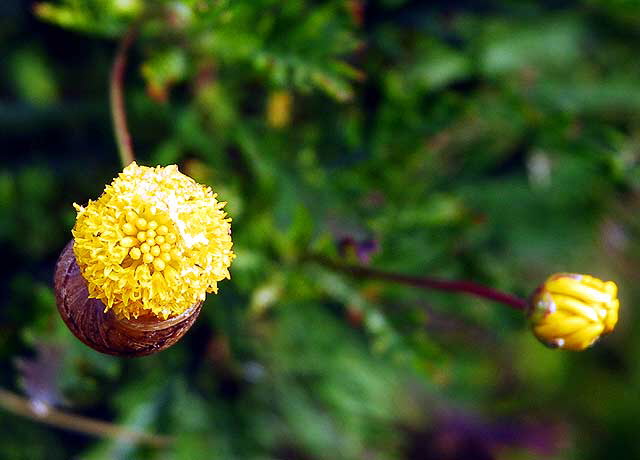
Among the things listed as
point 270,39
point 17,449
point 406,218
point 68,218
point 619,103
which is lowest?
point 17,449

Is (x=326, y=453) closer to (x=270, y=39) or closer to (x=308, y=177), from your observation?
(x=308, y=177)

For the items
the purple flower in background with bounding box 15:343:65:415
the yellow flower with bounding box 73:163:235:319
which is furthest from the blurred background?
the yellow flower with bounding box 73:163:235:319

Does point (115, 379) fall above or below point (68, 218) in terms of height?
below

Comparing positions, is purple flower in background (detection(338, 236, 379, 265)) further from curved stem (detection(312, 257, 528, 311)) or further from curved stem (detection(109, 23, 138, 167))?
curved stem (detection(109, 23, 138, 167))

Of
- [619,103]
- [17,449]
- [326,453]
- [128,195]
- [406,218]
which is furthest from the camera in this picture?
[619,103]

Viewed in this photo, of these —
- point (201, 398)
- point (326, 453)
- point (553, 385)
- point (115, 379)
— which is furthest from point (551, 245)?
point (115, 379)

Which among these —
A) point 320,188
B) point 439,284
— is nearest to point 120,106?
point 320,188

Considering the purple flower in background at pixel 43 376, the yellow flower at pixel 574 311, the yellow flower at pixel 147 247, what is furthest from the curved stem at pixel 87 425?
the yellow flower at pixel 574 311

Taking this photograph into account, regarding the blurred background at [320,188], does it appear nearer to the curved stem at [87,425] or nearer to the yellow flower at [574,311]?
the curved stem at [87,425]

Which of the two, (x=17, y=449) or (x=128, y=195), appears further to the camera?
(x=17, y=449)
